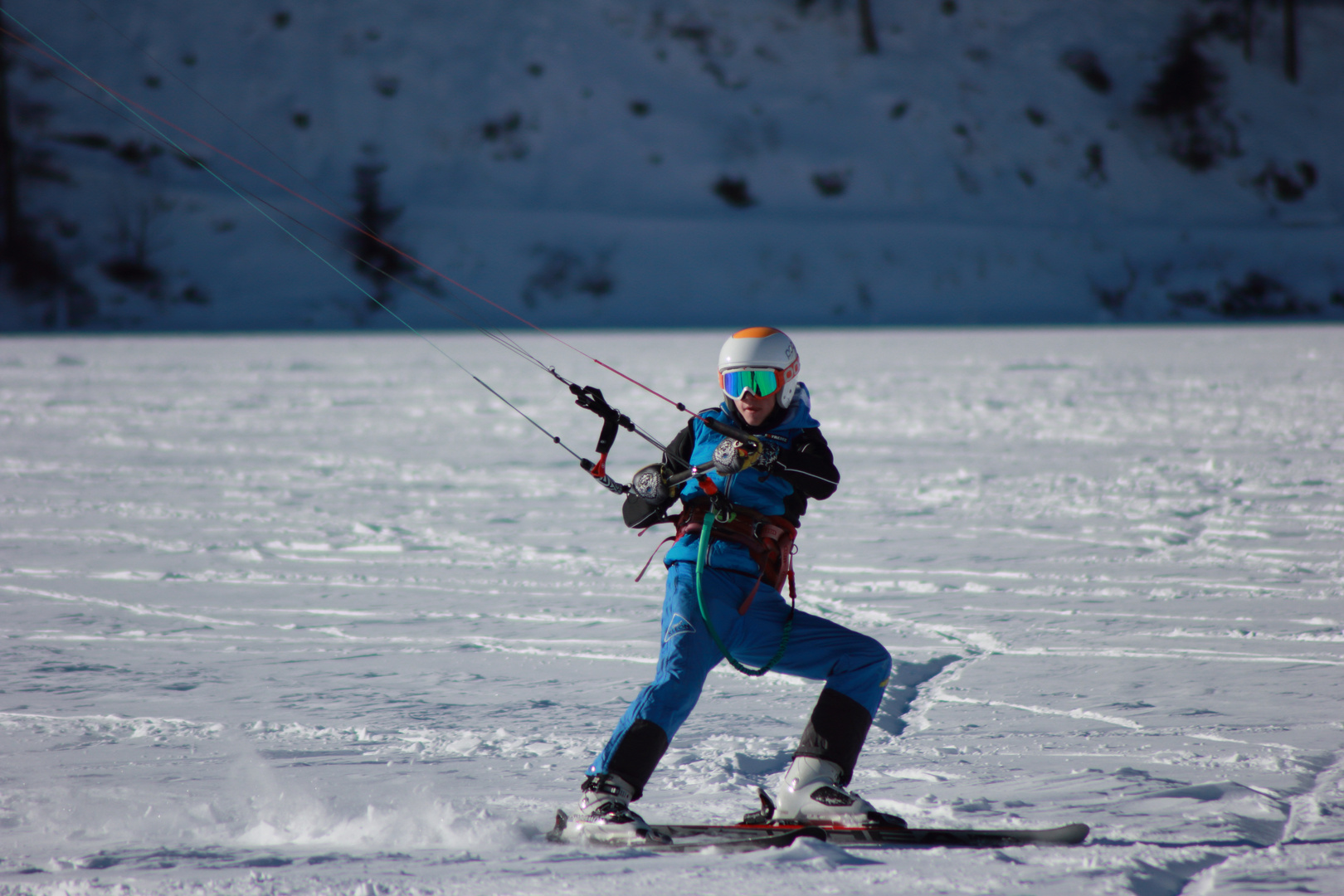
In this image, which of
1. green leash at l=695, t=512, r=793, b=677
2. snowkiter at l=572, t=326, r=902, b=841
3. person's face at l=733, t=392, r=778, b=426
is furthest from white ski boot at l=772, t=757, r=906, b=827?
person's face at l=733, t=392, r=778, b=426

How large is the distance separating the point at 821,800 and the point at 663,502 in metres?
0.87

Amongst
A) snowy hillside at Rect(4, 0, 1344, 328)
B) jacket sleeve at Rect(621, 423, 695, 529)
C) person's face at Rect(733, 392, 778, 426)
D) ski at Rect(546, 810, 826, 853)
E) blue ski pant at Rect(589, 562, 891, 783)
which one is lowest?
ski at Rect(546, 810, 826, 853)

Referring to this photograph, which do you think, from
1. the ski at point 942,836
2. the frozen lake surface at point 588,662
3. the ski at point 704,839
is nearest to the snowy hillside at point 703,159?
the frozen lake surface at point 588,662

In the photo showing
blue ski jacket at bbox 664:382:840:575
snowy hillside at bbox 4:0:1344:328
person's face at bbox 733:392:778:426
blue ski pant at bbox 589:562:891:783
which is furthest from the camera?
snowy hillside at bbox 4:0:1344:328

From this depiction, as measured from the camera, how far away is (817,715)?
9.58ft

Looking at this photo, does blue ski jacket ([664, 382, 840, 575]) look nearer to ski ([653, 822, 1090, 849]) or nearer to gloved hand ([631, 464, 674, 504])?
gloved hand ([631, 464, 674, 504])

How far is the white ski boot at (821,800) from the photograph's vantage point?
281cm

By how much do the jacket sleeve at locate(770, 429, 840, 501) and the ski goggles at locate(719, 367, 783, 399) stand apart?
177 millimetres

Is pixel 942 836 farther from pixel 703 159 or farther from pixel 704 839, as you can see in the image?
pixel 703 159

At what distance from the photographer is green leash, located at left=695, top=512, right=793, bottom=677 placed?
286 centimetres

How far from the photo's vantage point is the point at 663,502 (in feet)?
10.1

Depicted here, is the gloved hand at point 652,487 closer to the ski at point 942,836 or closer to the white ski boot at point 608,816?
the white ski boot at point 608,816

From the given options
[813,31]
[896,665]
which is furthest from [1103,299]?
[896,665]

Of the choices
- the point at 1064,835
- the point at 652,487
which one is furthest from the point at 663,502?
the point at 1064,835
